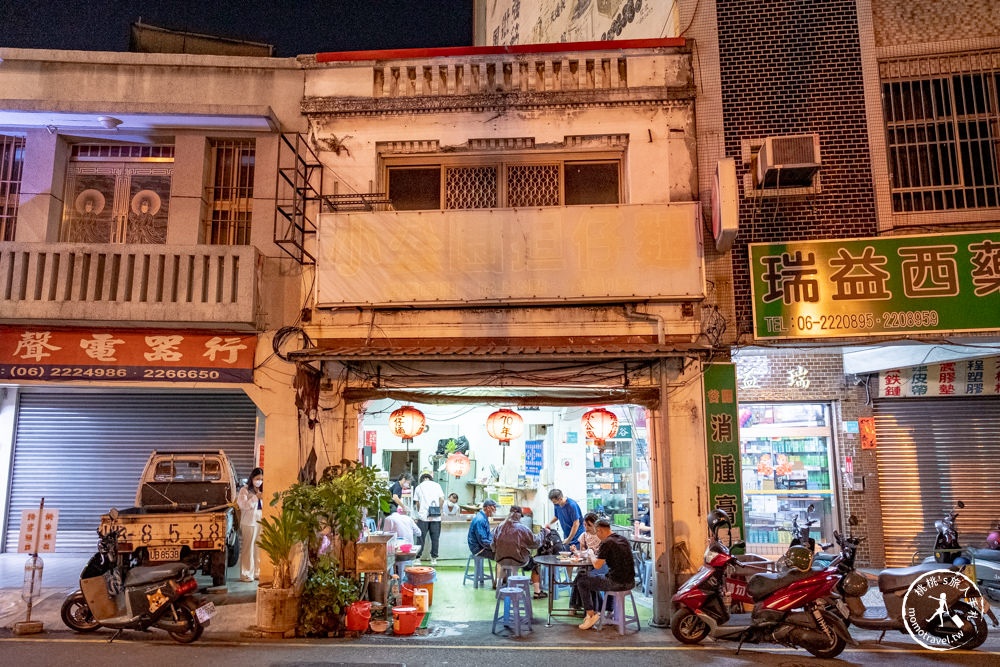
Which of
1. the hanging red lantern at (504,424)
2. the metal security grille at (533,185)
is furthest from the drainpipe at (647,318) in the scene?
the hanging red lantern at (504,424)

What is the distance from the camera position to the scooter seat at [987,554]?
37.3ft

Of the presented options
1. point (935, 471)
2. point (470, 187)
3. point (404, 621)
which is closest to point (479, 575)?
point (404, 621)

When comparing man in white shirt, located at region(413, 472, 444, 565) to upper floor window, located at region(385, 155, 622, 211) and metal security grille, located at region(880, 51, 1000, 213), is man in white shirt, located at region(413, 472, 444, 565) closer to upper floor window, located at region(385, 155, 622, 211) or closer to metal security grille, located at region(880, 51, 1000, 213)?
upper floor window, located at region(385, 155, 622, 211)

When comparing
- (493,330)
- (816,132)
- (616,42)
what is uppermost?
(616,42)

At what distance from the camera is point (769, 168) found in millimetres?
10656

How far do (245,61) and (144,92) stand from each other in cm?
197

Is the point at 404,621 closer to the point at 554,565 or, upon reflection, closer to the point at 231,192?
the point at 554,565

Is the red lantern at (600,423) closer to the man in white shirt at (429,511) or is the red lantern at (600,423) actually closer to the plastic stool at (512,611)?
the plastic stool at (512,611)

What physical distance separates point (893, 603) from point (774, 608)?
1.71 m

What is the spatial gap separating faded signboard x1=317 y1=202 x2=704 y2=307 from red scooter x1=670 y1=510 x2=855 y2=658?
4388mm

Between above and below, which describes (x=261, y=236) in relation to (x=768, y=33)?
below

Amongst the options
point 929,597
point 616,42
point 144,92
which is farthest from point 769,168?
point 144,92

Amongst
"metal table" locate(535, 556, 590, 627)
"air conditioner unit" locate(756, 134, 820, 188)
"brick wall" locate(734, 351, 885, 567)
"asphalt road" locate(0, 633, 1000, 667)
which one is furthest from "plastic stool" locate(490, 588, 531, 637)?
"air conditioner unit" locate(756, 134, 820, 188)

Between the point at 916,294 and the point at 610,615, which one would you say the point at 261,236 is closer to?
the point at 610,615
